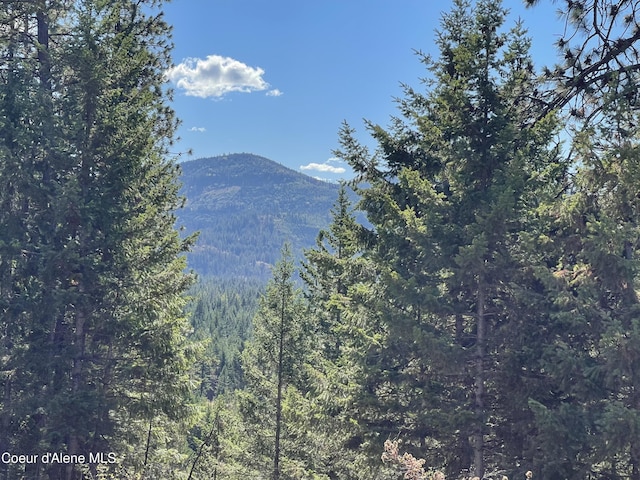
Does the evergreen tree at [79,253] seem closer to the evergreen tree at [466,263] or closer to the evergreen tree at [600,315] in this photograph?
the evergreen tree at [466,263]

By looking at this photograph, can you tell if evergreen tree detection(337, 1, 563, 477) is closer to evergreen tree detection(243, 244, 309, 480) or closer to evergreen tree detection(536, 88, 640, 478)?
evergreen tree detection(536, 88, 640, 478)

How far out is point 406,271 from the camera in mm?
8578

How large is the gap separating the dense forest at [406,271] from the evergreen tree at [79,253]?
4cm

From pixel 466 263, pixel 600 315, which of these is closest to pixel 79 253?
pixel 466 263

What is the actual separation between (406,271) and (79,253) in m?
6.25

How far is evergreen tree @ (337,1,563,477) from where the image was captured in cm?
752

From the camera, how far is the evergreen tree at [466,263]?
7.52 meters

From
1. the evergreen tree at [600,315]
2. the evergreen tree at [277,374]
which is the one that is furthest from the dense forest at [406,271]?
the evergreen tree at [277,374]

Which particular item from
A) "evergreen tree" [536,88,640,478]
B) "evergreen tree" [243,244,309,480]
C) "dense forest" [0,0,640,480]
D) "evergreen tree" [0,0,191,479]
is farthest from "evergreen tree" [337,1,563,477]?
"evergreen tree" [243,244,309,480]

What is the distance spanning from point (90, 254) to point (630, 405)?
936 centimetres

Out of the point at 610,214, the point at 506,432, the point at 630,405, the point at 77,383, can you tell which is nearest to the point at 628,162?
the point at 610,214

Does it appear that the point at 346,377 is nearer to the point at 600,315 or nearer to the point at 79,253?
the point at 600,315

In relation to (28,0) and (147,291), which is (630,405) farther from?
(28,0)

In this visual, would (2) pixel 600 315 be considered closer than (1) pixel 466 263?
Yes
